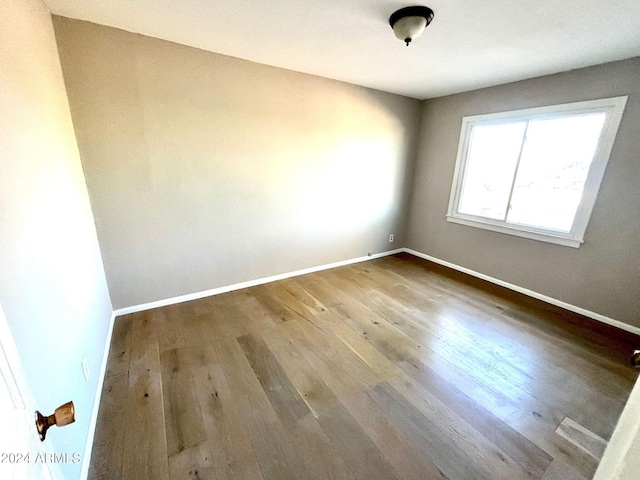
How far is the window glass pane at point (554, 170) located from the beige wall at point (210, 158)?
68.1 inches

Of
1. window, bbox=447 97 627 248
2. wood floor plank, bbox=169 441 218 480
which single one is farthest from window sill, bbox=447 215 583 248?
wood floor plank, bbox=169 441 218 480

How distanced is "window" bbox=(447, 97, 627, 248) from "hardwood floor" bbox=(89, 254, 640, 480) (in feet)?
3.36

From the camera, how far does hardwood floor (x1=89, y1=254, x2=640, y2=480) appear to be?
54.1 inches

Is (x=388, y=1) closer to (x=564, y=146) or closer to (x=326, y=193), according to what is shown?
(x=326, y=193)

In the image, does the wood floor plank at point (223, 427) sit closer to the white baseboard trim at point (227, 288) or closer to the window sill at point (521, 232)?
the white baseboard trim at point (227, 288)

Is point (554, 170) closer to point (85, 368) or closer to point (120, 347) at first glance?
point (85, 368)

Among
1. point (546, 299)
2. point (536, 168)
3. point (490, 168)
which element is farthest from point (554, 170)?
point (546, 299)

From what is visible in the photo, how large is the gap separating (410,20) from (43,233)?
2.37m

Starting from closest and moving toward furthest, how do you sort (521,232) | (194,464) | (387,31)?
(194,464) → (387,31) → (521,232)

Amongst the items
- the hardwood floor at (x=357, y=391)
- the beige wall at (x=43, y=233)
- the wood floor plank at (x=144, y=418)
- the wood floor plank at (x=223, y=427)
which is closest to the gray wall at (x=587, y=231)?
the hardwood floor at (x=357, y=391)

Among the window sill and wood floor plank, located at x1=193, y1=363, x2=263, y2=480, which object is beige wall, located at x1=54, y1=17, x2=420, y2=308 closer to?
wood floor plank, located at x1=193, y1=363, x2=263, y2=480

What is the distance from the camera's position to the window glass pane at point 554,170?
2682 mm

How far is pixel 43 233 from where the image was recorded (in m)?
1.20

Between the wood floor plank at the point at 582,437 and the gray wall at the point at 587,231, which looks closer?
the wood floor plank at the point at 582,437
